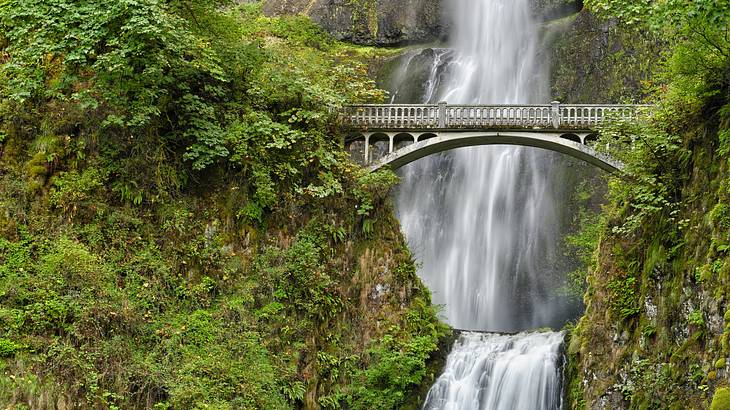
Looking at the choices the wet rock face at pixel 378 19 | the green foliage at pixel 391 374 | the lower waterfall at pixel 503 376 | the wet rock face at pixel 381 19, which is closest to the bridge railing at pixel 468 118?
the lower waterfall at pixel 503 376

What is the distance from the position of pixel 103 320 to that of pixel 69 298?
2.45 feet

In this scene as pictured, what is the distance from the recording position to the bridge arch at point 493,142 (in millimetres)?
22359

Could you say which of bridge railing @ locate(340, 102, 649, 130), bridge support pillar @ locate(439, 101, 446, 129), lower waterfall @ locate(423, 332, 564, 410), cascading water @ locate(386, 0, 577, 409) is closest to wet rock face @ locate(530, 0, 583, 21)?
cascading water @ locate(386, 0, 577, 409)

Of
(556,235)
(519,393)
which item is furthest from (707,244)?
(556,235)

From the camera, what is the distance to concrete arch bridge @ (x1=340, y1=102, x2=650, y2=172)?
73.8 feet

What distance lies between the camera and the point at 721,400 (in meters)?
11.8

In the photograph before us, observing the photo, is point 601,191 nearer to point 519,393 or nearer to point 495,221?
point 495,221

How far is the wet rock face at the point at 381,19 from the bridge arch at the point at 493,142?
623 inches

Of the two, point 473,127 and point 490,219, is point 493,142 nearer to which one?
point 473,127

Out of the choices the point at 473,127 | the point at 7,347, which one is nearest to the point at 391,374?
the point at 473,127

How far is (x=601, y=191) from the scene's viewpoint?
30.6 metres

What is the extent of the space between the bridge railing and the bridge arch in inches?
9.0

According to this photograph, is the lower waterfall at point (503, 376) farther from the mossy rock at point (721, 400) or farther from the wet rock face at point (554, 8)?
the wet rock face at point (554, 8)

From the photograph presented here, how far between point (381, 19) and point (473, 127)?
57.0 feet
